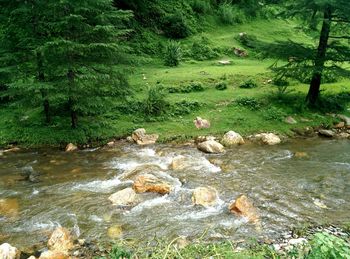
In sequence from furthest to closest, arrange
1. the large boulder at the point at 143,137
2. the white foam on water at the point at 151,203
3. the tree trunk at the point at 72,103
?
the large boulder at the point at 143,137 → the tree trunk at the point at 72,103 → the white foam on water at the point at 151,203

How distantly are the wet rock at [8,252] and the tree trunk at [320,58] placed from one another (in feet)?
48.0

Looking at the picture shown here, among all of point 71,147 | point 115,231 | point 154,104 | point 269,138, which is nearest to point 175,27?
point 154,104

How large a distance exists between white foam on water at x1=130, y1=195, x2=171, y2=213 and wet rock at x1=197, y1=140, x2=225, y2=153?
174 inches

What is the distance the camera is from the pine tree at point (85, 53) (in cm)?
1473

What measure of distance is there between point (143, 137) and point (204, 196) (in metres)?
6.16

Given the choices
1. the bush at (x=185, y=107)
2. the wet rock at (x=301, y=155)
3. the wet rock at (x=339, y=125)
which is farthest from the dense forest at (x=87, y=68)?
the wet rock at (x=301, y=155)

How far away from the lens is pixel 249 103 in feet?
64.3

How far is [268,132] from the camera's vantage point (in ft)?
57.8

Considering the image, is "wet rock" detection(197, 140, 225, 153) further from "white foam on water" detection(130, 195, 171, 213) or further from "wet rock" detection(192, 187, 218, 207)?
"white foam on water" detection(130, 195, 171, 213)

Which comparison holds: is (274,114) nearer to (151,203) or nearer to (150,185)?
(150,185)

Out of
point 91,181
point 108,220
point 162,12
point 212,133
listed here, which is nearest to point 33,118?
point 91,181

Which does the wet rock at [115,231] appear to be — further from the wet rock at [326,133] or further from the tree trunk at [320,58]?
the tree trunk at [320,58]

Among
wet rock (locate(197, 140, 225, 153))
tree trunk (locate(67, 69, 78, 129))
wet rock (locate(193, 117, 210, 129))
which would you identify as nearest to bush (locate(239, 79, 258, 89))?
wet rock (locate(193, 117, 210, 129))

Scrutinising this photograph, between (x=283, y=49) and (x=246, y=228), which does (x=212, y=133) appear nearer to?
(x=283, y=49)
